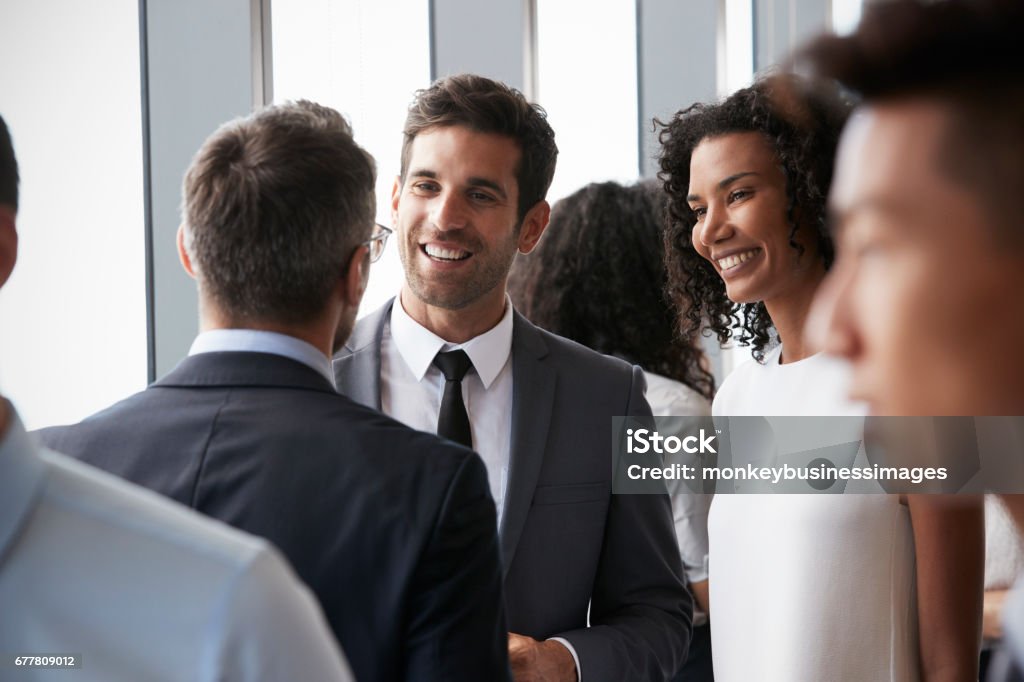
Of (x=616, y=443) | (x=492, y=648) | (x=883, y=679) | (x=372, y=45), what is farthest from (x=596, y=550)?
(x=372, y=45)

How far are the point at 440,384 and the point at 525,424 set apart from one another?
22cm

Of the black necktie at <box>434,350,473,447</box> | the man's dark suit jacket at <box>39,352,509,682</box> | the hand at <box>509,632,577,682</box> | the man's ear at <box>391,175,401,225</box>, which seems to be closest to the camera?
the man's dark suit jacket at <box>39,352,509,682</box>

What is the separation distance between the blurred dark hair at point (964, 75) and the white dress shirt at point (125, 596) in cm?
54

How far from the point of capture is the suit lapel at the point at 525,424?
1.96 m

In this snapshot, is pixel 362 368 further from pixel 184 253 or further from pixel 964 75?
pixel 964 75

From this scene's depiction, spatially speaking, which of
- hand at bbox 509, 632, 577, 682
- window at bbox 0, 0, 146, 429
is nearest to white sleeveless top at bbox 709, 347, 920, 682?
hand at bbox 509, 632, 577, 682

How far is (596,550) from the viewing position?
2.01 meters

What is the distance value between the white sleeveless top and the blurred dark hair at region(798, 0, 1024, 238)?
3.99 ft

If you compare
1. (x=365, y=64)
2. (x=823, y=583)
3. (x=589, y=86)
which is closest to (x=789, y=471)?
(x=823, y=583)

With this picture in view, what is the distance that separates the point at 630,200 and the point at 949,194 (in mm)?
2504

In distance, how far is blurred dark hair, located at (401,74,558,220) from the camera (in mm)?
2236

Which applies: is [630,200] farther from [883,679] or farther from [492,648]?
[492,648]

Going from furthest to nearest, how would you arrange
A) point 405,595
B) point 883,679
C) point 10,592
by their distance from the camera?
point 883,679 < point 405,595 < point 10,592

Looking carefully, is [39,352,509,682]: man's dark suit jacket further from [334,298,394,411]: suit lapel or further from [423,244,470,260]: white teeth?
[423,244,470,260]: white teeth
